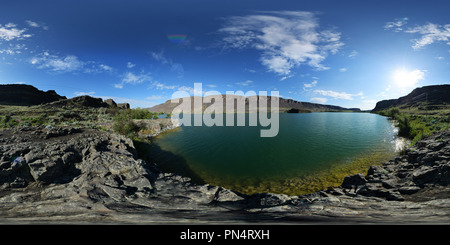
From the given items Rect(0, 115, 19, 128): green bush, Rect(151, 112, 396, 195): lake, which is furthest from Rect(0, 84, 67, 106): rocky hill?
Rect(151, 112, 396, 195): lake

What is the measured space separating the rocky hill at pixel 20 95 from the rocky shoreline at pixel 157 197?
116m

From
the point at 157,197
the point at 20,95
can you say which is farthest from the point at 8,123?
the point at 20,95

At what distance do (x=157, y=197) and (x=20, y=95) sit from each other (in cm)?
13514

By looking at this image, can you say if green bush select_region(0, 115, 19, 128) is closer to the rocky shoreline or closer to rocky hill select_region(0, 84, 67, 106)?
the rocky shoreline

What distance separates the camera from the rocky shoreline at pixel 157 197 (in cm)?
573

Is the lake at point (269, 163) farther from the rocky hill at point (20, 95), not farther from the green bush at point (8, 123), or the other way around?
the rocky hill at point (20, 95)

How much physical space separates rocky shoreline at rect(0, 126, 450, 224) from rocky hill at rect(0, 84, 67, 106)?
11627 centimetres

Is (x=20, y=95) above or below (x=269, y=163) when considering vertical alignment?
above

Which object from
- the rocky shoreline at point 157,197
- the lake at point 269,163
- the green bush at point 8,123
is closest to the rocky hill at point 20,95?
the green bush at point 8,123

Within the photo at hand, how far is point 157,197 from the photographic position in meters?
8.10

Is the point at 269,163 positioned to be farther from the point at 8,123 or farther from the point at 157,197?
the point at 8,123

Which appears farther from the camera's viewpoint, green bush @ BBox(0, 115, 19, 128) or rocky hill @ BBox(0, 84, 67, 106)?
rocky hill @ BBox(0, 84, 67, 106)

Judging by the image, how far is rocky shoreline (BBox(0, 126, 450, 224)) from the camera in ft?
18.8
